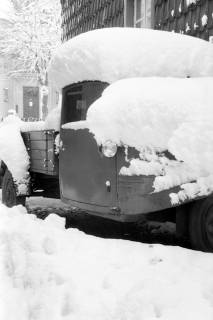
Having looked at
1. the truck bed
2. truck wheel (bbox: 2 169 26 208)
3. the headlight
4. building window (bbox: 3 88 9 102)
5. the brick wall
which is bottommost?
truck wheel (bbox: 2 169 26 208)

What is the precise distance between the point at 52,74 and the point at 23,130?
157 centimetres

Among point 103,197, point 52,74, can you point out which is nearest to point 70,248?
point 103,197

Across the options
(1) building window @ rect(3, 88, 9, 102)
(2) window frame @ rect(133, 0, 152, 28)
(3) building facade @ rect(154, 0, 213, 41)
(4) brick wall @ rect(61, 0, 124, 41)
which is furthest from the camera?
(1) building window @ rect(3, 88, 9, 102)

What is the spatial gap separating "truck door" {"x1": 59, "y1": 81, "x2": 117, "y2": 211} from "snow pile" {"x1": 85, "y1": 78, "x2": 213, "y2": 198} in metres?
0.27

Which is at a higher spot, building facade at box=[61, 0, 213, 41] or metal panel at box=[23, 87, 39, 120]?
building facade at box=[61, 0, 213, 41]

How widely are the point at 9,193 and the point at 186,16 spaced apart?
4.16 metres

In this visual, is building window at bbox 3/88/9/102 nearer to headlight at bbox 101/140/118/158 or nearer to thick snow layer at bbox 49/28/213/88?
thick snow layer at bbox 49/28/213/88

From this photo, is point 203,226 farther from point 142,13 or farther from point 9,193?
point 142,13

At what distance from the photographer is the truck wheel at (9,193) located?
6.21 metres

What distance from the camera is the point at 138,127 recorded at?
3.65 meters

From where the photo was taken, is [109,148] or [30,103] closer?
[109,148]

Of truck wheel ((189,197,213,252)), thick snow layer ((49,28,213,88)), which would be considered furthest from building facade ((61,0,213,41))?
truck wheel ((189,197,213,252))

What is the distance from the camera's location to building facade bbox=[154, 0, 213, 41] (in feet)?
22.6

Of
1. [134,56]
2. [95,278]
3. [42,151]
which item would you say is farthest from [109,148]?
[42,151]
